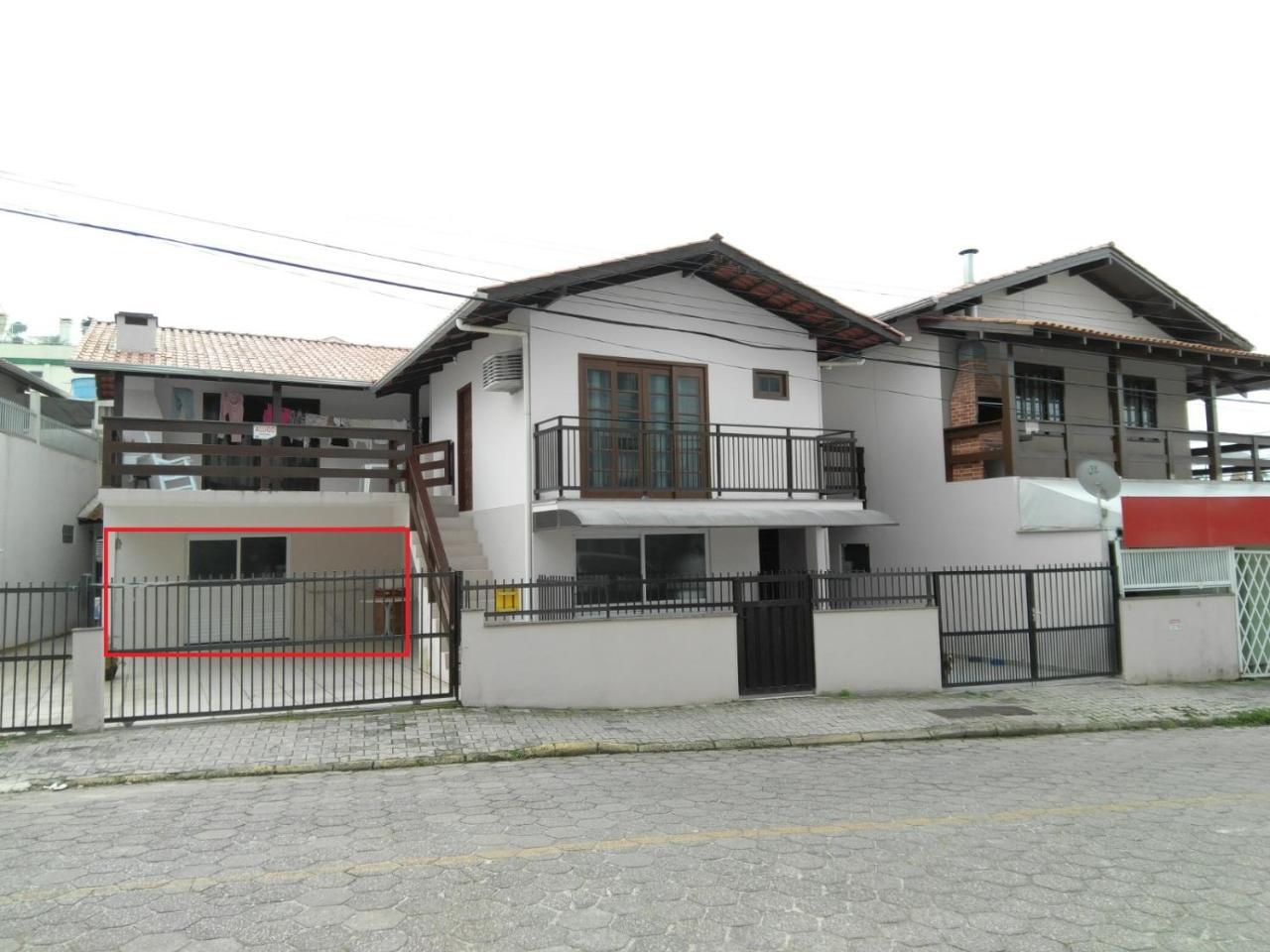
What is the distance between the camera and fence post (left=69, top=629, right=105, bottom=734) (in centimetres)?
916

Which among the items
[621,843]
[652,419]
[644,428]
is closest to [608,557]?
[644,428]

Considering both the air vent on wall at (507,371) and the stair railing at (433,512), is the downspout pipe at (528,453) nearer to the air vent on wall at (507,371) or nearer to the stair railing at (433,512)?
the air vent on wall at (507,371)

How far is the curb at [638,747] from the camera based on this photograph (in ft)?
25.9

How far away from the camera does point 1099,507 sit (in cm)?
1377

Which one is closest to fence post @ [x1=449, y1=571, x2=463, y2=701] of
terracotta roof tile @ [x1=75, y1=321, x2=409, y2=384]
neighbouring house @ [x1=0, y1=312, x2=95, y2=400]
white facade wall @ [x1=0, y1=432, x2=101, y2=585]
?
terracotta roof tile @ [x1=75, y1=321, x2=409, y2=384]

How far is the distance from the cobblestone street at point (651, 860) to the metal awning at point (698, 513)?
496 cm

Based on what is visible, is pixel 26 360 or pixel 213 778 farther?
pixel 26 360

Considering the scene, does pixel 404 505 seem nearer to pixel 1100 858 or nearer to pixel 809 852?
pixel 809 852

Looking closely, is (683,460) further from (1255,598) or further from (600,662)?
(1255,598)

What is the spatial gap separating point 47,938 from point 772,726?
7.30 metres

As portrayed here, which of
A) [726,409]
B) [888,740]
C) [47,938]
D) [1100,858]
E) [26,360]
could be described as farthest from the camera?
[26,360]

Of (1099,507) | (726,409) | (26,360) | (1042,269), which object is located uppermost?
(26,360)

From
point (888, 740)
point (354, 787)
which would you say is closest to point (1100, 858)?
point (888, 740)

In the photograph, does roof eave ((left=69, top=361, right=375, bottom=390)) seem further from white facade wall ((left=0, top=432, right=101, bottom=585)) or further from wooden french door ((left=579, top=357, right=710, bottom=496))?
wooden french door ((left=579, top=357, right=710, bottom=496))
